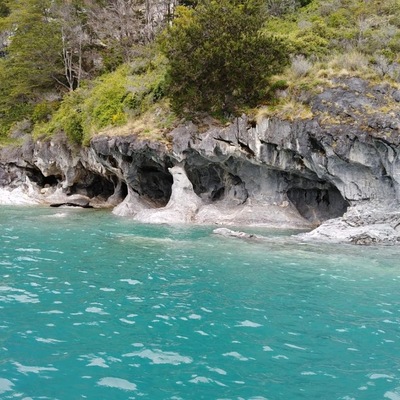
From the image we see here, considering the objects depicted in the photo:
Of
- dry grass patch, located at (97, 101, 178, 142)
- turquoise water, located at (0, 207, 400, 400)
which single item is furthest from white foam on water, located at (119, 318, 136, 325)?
dry grass patch, located at (97, 101, 178, 142)

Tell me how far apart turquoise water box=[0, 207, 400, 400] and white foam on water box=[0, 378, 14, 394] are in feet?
0.08

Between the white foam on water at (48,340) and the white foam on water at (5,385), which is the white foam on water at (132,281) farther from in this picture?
the white foam on water at (5,385)

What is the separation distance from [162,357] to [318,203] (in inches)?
758

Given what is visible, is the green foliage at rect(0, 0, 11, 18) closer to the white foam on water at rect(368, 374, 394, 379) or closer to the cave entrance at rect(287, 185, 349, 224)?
the cave entrance at rect(287, 185, 349, 224)

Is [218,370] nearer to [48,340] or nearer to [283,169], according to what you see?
[48,340]

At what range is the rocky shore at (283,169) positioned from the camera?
1956 cm

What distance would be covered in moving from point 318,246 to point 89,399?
41.0 feet

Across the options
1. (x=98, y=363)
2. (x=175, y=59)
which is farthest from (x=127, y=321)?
(x=175, y=59)

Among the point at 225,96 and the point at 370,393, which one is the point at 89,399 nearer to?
the point at 370,393

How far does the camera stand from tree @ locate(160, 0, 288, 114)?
23344 millimetres

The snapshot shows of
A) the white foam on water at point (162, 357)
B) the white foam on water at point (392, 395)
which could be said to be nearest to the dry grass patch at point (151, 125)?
the white foam on water at point (162, 357)

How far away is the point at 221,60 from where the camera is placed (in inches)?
926

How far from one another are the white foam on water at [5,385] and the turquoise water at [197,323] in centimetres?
2

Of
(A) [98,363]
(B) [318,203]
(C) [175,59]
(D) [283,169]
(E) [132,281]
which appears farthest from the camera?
(C) [175,59]
